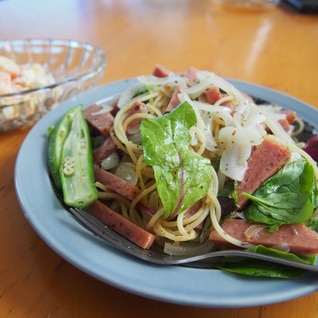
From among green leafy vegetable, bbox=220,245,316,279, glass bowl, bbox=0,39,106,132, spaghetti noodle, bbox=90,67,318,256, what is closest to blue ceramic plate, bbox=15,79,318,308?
green leafy vegetable, bbox=220,245,316,279

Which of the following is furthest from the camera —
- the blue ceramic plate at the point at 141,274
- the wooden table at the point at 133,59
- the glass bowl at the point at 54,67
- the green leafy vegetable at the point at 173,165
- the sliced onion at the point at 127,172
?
the glass bowl at the point at 54,67

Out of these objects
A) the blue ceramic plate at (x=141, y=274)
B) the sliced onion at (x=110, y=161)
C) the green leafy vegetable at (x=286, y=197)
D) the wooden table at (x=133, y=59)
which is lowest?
the wooden table at (x=133, y=59)

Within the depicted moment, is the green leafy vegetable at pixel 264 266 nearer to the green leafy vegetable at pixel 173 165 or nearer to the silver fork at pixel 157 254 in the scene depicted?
the silver fork at pixel 157 254

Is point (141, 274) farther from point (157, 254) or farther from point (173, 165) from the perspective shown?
point (173, 165)

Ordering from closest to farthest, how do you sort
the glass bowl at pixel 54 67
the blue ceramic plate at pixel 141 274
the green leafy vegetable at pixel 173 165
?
the blue ceramic plate at pixel 141 274, the green leafy vegetable at pixel 173 165, the glass bowl at pixel 54 67

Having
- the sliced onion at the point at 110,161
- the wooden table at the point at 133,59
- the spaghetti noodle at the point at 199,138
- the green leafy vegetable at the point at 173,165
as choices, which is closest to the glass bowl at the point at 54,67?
the wooden table at the point at 133,59

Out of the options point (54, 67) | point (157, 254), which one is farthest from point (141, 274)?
point (54, 67)
